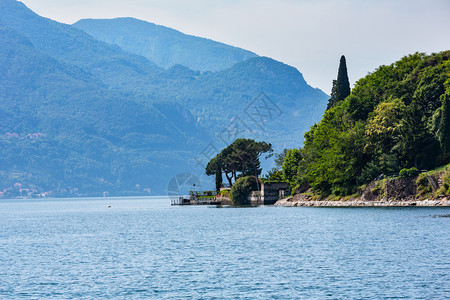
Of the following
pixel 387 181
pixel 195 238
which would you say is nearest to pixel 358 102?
pixel 387 181

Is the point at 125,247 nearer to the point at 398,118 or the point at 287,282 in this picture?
the point at 287,282

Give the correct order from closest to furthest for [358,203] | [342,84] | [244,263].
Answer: [244,263]
[358,203]
[342,84]

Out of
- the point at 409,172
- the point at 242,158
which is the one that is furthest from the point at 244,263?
the point at 242,158

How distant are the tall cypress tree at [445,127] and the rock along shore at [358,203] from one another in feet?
28.4

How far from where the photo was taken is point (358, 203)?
105 meters

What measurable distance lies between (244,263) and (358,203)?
64.2 m

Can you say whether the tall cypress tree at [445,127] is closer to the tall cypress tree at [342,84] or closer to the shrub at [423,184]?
the shrub at [423,184]

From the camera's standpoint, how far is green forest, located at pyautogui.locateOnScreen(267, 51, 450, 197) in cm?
9844

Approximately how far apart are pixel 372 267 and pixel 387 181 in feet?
190

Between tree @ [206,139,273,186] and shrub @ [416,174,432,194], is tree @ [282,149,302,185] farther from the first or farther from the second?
shrub @ [416,174,432,194]

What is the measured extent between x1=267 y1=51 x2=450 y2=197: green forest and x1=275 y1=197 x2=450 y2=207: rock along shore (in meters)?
2.07

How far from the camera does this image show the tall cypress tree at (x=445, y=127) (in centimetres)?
8881

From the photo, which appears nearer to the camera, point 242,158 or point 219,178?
point 242,158

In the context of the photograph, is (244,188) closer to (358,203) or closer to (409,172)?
(358,203)
